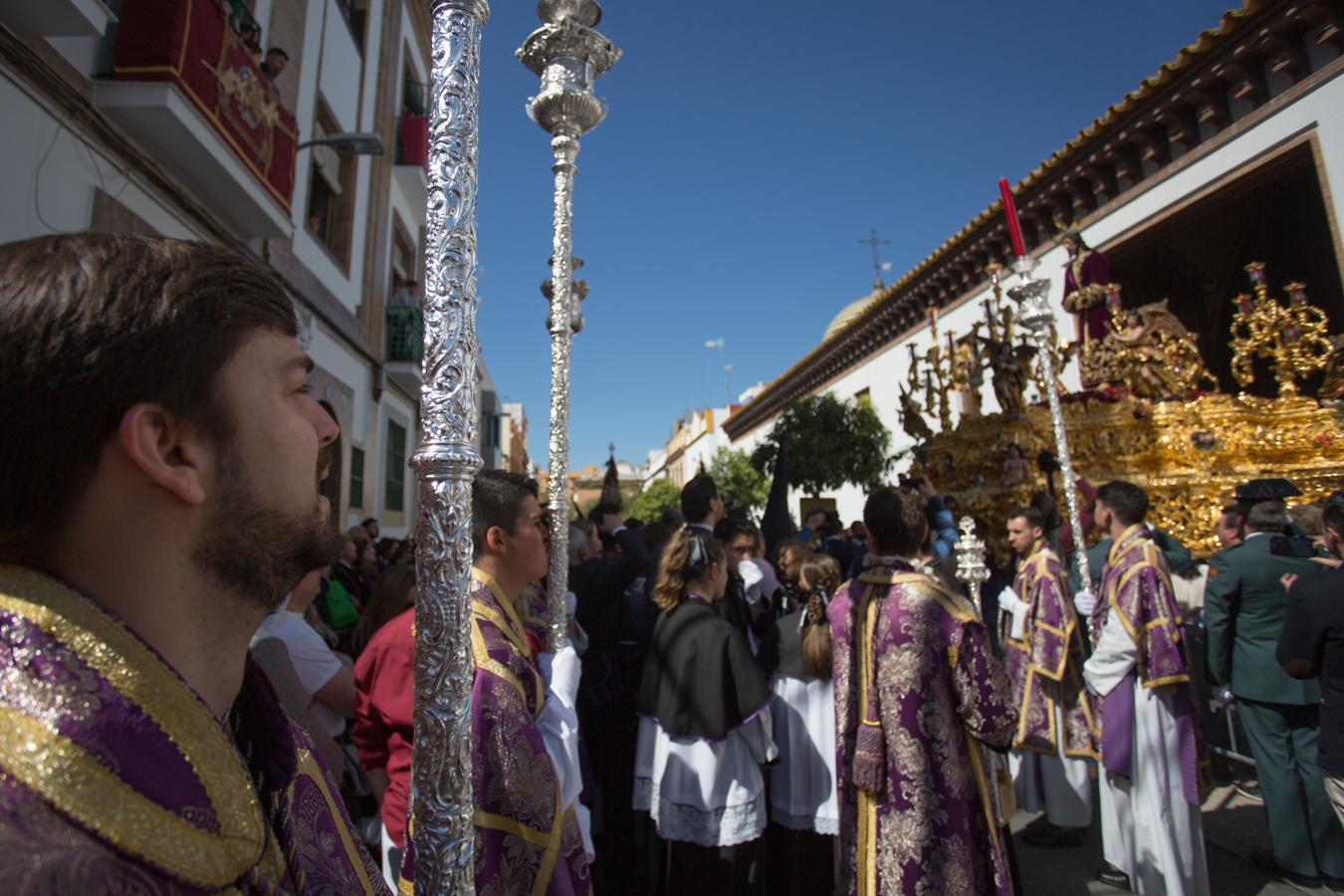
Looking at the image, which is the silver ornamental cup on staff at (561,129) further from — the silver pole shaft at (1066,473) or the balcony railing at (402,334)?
the balcony railing at (402,334)

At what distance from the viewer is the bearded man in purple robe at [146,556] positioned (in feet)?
2.07

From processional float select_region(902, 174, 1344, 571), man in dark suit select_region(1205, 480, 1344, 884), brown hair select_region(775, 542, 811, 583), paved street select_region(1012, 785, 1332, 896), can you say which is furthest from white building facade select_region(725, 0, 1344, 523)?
brown hair select_region(775, 542, 811, 583)

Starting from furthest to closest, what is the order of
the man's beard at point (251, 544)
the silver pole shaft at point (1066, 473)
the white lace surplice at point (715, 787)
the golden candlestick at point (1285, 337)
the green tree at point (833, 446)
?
the green tree at point (833, 446), the golden candlestick at point (1285, 337), the silver pole shaft at point (1066, 473), the white lace surplice at point (715, 787), the man's beard at point (251, 544)

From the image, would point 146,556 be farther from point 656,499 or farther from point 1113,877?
point 656,499

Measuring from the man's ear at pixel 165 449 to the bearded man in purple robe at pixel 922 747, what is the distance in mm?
3007

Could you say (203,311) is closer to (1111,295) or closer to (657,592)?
(657,592)

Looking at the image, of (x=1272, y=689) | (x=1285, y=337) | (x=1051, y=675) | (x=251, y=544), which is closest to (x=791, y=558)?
(x=1051, y=675)

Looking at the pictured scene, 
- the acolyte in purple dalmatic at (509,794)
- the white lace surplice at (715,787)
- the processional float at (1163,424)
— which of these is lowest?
the white lace surplice at (715,787)

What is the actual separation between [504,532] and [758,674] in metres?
1.70

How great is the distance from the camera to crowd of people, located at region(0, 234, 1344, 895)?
0.72m

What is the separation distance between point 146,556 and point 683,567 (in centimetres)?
316

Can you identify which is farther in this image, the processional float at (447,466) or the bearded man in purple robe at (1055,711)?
the bearded man in purple robe at (1055,711)

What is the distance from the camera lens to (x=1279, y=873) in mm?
4230

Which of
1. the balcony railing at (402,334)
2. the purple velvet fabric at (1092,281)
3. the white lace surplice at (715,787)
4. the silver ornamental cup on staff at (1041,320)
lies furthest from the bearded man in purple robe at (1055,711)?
the balcony railing at (402,334)
